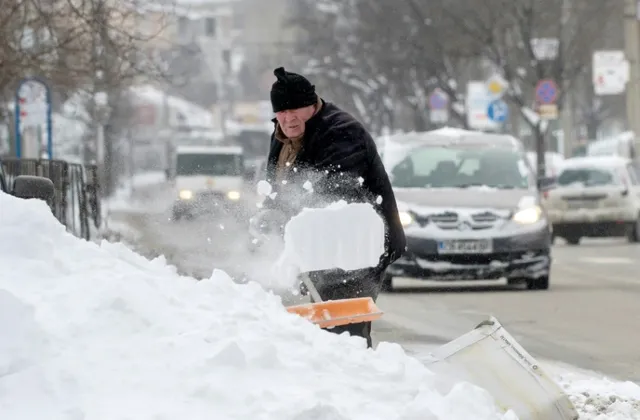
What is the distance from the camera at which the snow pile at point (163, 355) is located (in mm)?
4816

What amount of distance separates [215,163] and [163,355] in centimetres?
3911

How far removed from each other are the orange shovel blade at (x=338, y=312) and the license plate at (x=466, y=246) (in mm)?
10209

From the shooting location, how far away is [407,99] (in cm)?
6325

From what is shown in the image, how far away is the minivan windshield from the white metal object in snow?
10957 mm

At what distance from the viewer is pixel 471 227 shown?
16.6 meters

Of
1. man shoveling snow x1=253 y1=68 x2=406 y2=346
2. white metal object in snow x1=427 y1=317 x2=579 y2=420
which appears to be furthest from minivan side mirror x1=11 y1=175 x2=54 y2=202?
white metal object in snow x1=427 y1=317 x2=579 y2=420

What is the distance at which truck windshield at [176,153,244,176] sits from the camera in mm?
42438

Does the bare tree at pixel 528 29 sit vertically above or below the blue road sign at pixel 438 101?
above

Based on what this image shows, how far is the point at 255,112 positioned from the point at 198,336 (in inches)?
5513

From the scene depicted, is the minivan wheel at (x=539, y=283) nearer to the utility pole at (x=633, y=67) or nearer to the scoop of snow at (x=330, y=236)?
the scoop of snow at (x=330, y=236)

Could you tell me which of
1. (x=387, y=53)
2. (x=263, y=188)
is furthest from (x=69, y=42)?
(x=387, y=53)

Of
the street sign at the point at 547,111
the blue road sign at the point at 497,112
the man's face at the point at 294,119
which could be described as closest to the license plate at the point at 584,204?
the street sign at the point at 547,111

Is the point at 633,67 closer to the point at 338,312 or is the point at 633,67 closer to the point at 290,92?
the point at 290,92

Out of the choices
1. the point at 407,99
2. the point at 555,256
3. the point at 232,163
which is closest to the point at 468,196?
the point at 555,256
